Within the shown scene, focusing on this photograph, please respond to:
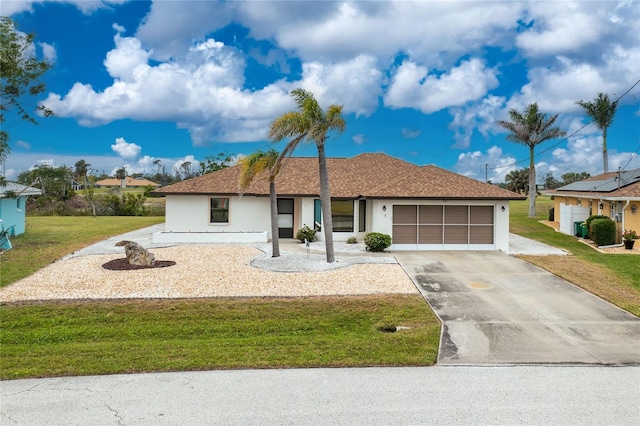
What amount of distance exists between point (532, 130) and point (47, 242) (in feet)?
116

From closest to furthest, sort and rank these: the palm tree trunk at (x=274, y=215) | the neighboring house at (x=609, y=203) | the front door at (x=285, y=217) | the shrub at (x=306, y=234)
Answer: the palm tree trunk at (x=274, y=215), the neighboring house at (x=609, y=203), the shrub at (x=306, y=234), the front door at (x=285, y=217)

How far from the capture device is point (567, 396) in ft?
19.9

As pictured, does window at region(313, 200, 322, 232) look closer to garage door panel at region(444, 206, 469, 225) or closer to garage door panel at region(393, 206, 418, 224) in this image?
garage door panel at region(393, 206, 418, 224)

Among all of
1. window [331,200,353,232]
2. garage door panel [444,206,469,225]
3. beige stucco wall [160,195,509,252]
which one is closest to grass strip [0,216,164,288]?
beige stucco wall [160,195,509,252]

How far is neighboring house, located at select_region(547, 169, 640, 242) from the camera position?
20172 millimetres

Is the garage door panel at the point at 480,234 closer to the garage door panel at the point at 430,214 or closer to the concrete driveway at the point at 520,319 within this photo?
the garage door panel at the point at 430,214

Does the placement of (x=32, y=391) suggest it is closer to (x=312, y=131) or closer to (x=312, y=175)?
(x=312, y=131)

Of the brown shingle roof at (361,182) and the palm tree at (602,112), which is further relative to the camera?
the palm tree at (602,112)

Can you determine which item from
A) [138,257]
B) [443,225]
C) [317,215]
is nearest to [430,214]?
[443,225]

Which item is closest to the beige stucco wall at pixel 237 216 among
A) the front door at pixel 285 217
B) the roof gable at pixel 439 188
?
the front door at pixel 285 217

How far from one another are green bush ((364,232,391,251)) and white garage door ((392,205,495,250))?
1087mm

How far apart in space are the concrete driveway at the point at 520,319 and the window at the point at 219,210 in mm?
10762

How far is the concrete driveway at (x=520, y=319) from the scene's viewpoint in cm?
770

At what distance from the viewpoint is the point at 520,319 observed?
31.6ft
